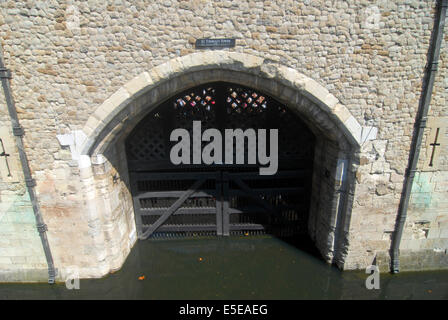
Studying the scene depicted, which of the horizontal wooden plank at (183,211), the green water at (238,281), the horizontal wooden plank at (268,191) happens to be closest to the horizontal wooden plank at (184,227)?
the horizontal wooden plank at (183,211)

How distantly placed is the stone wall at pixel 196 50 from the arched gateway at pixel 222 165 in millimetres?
145

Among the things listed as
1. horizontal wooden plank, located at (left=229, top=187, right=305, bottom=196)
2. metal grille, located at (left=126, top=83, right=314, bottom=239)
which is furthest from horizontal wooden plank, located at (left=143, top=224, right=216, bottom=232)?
horizontal wooden plank, located at (left=229, top=187, right=305, bottom=196)

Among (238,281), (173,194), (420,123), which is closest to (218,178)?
(173,194)

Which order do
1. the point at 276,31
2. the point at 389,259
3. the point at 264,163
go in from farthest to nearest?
the point at 264,163, the point at 389,259, the point at 276,31

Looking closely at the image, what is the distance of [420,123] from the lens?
3617mm

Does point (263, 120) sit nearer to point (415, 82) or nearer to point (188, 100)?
point (188, 100)

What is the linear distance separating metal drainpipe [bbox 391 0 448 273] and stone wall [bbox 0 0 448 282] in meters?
0.08

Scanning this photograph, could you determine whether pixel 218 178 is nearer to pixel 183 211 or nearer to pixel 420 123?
pixel 183 211

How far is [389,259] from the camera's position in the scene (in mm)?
4301

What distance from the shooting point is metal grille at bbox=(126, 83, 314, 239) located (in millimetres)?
4652

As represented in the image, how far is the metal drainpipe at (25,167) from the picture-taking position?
11.1 feet

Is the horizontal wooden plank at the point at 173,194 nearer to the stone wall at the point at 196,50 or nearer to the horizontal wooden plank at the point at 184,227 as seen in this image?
the horizontal wooden plank at the point at 184,227
